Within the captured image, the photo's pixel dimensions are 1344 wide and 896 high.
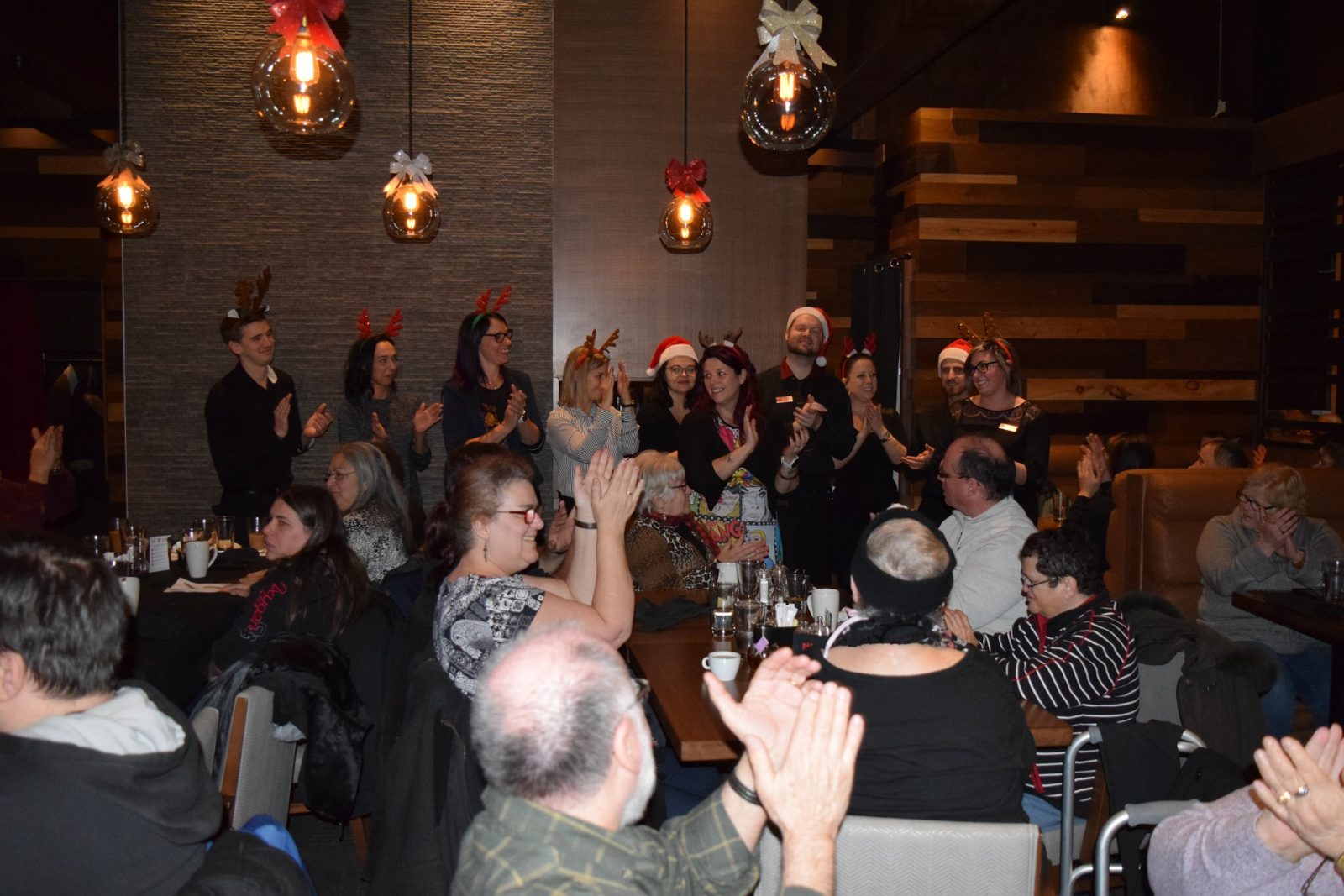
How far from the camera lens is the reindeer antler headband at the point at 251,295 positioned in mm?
5777

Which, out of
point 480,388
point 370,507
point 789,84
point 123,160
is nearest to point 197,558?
point 370,507

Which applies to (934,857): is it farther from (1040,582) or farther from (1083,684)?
(1040,582)

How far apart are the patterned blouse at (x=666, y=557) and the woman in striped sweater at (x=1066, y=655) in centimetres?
118

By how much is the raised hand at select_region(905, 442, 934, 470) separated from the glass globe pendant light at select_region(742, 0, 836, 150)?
5.97ft

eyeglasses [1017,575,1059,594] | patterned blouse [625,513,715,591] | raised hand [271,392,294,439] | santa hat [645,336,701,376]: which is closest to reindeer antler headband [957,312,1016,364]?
santa hat [645,336,701,376]

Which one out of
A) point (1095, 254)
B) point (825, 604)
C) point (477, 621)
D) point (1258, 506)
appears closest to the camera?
point (477, 621)

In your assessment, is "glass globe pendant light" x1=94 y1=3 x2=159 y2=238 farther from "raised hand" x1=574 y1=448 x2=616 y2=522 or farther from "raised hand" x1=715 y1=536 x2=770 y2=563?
"raised hand" x1=574 y1=448 x2=616 y2=522

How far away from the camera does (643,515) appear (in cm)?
396

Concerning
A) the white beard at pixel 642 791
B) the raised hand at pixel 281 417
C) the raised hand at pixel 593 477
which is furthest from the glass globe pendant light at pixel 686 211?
the white beard at pixel 642 791

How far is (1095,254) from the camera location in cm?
775

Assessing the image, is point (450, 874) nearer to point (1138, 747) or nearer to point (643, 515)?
point (1138, 747)

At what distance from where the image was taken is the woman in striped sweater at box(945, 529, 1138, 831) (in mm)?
2662

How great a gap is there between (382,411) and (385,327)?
2.39 ft

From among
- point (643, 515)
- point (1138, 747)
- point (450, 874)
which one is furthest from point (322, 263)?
point (1138, 747)
